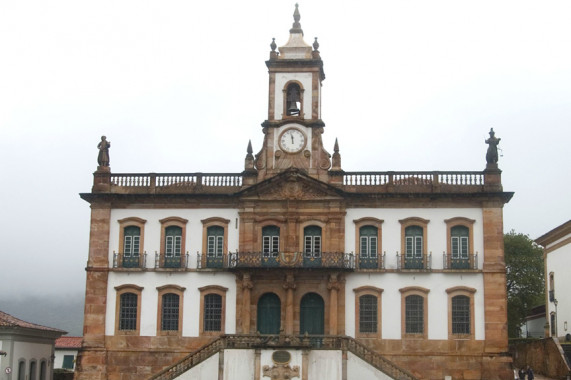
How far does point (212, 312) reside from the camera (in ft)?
132

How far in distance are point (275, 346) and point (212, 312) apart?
18.6ft

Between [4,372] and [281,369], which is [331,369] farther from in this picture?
[4,372]

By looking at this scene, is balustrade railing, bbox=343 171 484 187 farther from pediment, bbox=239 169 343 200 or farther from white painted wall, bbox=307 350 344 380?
white painted wall, bbox=307 350 344 380

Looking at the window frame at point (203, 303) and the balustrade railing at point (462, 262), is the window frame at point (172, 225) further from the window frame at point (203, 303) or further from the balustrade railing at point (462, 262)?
the balustrade railing at point (462, 262)

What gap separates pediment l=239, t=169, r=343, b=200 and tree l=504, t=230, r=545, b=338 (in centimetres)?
2669

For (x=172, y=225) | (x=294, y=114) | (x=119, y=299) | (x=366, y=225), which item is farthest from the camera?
(x=294, y=114)

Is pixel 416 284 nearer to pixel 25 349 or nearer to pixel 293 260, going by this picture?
pixel 293 260

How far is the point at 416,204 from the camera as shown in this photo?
40344 millimetres

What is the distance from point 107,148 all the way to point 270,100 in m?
8.20

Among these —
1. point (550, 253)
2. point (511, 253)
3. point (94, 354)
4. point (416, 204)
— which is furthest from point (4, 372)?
point (511, 253)

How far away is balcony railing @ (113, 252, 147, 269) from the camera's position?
134ft

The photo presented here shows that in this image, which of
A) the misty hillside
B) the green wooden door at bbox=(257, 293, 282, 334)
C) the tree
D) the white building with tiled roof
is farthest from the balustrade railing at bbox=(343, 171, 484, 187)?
the misty hillside

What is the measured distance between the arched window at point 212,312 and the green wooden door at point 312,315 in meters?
3.75

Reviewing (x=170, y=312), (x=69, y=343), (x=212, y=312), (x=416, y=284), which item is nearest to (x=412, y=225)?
(x=416, y=284)
